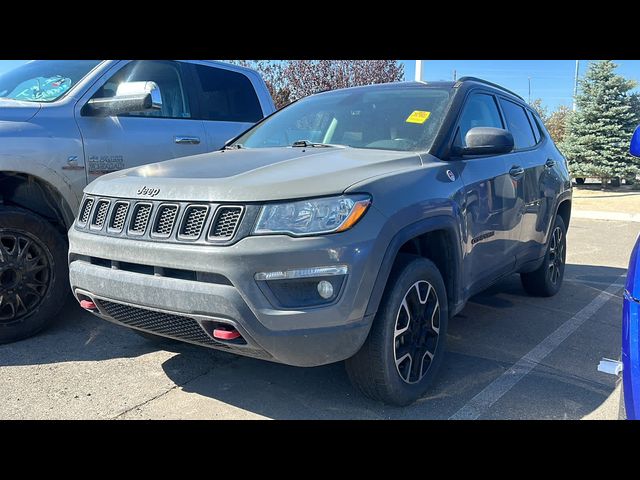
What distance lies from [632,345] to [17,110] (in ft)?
13.2

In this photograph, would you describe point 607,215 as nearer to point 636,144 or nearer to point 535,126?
point 535,126

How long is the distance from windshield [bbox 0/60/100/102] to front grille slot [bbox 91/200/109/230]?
1.55 metres

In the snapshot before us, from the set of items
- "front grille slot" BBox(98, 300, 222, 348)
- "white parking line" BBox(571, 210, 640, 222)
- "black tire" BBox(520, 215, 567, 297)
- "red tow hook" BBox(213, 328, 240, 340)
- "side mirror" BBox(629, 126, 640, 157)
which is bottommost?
"white parking line" BBox(571, 210, 640, 222)

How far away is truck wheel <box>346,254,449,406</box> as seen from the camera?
2.83 meters

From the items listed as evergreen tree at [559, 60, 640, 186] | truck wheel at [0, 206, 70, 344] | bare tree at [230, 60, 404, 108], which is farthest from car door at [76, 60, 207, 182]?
evergreen tree at [559, 60, 640, 186]

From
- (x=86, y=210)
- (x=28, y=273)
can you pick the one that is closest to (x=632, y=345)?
(x=86, y=210)

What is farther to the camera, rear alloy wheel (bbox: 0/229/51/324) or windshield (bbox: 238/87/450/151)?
rear alloy wheel (bbox: 0/229/51/324)

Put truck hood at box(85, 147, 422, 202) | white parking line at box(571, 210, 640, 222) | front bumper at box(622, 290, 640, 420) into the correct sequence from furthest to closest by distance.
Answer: white parking line at box(571, 210, 640, 222), truck hood at box(85, 147, 422, 202), front bumper at box(622, 290, 640, 420)

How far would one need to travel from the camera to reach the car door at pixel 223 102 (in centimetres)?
518

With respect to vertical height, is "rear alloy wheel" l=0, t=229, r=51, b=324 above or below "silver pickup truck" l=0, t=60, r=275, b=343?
below

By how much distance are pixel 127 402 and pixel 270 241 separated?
1.46 metres

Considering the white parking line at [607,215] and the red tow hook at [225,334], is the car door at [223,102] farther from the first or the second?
the white parking line at [607,215]

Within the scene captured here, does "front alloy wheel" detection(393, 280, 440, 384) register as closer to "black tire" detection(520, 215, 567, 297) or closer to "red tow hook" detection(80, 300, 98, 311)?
"red tow hook" detection(80, 300, 98, 311)
